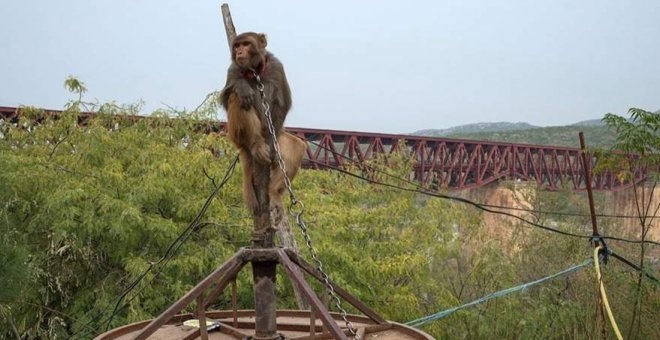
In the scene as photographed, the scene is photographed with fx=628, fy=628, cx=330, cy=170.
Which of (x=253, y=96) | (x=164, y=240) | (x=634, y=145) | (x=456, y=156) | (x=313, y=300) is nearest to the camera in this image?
(x=313, y=300)

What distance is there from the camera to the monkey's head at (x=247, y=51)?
9.87 feet

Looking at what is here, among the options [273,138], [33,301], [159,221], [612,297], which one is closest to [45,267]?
[33,301]

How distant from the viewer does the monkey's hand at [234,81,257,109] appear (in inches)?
120

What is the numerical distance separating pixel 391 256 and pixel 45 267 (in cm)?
497

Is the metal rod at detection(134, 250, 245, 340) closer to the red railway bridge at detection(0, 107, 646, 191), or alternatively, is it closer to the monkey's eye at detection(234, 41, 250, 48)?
the monkey's eye at detection(234, 41, 250, 48)

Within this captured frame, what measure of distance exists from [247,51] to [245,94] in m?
0.21

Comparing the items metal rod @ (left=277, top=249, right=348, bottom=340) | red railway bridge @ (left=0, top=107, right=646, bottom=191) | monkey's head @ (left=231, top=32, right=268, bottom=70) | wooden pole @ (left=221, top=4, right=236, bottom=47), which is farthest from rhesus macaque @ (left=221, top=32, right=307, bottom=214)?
red railway bridge @ (left=0, top=107, right=646, bottom=191)

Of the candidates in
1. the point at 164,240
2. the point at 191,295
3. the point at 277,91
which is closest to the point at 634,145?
the point at 277,91

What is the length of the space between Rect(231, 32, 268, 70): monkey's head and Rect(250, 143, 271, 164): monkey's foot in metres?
0.39

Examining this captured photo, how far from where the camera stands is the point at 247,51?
3018 millimetres

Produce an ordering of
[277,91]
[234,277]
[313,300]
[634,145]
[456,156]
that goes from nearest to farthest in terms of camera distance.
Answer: [313,300]
[234,277]
[277,91]
[634,145]
[456,156]

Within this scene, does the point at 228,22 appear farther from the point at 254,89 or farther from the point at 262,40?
the point at 254,89

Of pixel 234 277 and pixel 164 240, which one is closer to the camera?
pixel 234 277

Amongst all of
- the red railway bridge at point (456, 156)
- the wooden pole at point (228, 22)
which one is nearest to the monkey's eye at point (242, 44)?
the wooden pole at point (228, 22)
